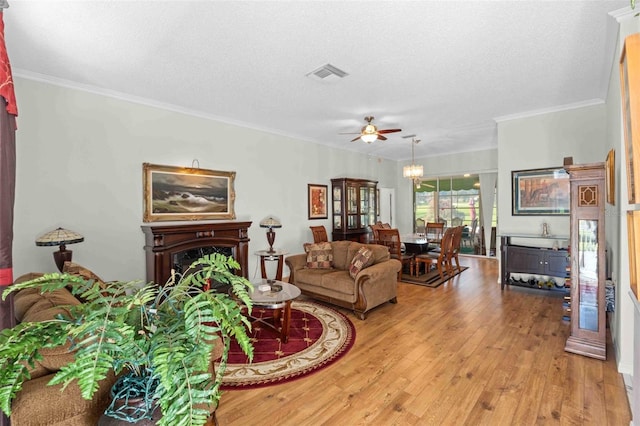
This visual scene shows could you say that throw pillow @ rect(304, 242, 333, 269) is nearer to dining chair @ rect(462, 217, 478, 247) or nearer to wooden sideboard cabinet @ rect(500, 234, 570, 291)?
wooden sideboard cabinet @ rect(500, 234, 570, 291)

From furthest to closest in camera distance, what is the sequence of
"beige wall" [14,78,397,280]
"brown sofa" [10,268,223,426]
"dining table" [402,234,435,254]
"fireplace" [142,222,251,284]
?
"dining table" [402,234,435,254] < "fireplace" [142,222,251,284] < "beige wall" [14,78,397,280] < "brown sofa" [10,268,223,426]

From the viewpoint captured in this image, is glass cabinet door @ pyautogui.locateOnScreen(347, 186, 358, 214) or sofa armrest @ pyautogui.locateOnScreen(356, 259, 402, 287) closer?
sofa armrest @ pyautogui.locateOnScreen(356, 259, 402, 287)

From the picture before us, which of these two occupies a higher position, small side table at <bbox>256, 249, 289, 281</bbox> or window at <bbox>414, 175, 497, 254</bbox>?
window at <bbox>414, 175, 497, 254</bbox>

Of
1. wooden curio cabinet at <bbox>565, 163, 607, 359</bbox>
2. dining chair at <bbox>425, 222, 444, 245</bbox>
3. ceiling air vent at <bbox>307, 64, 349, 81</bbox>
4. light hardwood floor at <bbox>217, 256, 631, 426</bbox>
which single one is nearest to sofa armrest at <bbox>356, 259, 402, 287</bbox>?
light hardwood floor at <bbox>217, 256, 631, 426</bbox>

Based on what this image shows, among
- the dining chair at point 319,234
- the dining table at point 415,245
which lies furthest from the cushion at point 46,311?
the dining table at point 415,245

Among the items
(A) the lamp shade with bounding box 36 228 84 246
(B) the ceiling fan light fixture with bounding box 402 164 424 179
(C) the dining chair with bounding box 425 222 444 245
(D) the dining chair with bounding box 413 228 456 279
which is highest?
(B) the ceiling fan light fixture with bounding box 402 164 424 179

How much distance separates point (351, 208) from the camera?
7.33 meters

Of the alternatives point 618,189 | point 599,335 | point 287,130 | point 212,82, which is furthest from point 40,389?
point 287,130

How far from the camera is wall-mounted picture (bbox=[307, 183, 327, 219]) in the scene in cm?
666

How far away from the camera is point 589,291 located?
2.97 metres

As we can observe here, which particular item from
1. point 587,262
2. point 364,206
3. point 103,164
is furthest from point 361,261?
point 364,206

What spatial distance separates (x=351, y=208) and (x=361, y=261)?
130 inches

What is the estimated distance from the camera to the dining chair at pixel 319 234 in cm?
645

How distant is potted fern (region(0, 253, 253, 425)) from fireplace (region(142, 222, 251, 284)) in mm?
3140
